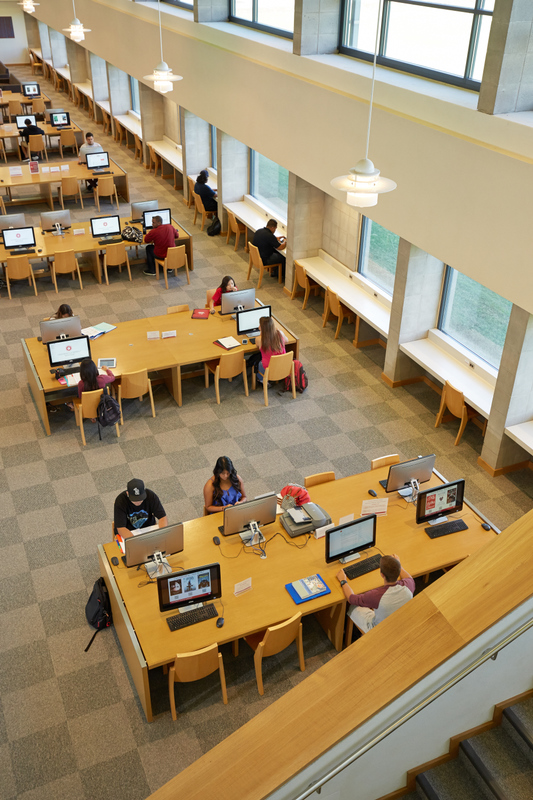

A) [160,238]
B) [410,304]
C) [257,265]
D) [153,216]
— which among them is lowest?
[257,265]

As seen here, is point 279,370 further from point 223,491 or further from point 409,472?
point 409,472

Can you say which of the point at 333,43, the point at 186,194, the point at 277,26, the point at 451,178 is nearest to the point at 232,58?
the point at 277,26

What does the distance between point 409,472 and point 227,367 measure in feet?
9.81

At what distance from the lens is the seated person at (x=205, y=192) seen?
13016mm

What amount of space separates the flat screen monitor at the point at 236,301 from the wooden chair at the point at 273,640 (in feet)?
15.9

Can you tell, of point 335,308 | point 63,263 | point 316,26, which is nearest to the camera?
point 316,26

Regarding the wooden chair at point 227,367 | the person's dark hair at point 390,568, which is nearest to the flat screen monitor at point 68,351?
the wooden chair at point 227,367

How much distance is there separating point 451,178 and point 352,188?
219 cm

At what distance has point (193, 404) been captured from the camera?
851cm

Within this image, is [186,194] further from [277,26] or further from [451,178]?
[451,178]

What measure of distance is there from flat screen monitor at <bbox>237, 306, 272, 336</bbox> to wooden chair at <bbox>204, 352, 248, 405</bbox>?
42 cm

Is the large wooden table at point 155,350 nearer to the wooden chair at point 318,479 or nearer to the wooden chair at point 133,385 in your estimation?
the wooden chair at point 133,385

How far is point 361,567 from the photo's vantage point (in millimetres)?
5367

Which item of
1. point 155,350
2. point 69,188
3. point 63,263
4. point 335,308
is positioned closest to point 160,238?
point 63,263
